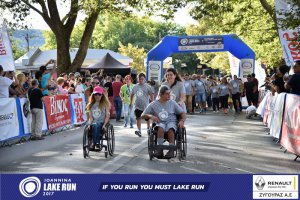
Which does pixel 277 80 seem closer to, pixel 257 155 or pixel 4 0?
pixel 257 155

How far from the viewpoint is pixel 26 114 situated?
17.9 m

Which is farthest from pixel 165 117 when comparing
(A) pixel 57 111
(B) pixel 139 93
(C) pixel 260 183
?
(A) pixel 57 111

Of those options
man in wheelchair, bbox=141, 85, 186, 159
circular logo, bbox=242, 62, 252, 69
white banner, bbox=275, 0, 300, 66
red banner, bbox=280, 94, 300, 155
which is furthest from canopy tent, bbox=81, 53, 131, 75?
man in wheelchair, bbox=141, 85, 186, 159

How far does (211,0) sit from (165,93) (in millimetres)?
17282

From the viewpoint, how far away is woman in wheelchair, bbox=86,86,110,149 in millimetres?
13219

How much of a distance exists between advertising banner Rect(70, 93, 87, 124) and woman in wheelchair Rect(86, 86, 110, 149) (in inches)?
378

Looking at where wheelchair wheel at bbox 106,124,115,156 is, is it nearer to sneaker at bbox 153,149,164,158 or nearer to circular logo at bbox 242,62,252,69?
sneaker at bbox 153,149,164,158

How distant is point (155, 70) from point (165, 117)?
24662 millimetres

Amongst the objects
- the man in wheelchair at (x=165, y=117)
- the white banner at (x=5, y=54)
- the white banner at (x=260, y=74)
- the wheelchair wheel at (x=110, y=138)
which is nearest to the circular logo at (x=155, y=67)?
the white banner at (x=260, y=74)

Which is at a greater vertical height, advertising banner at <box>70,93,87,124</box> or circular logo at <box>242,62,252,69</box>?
circular logo at <box>242,62,252,69</box>

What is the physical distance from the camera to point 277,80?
1734cm

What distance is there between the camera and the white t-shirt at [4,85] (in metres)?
17.3

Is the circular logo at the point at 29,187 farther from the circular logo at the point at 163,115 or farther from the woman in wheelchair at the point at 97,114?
the woman in wheelchair at the point at 97,114

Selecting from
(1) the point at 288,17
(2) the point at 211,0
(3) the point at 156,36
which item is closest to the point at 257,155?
(1) the point at 288,17
